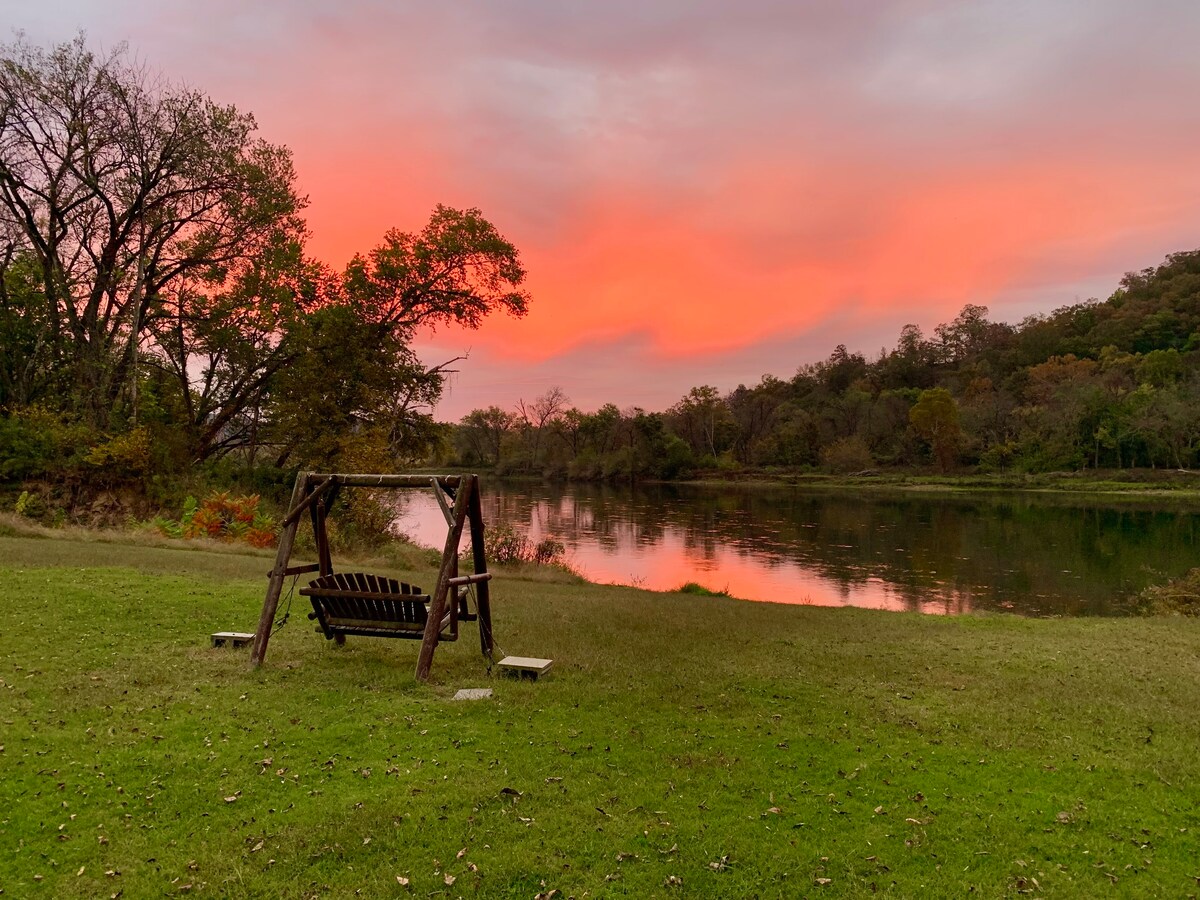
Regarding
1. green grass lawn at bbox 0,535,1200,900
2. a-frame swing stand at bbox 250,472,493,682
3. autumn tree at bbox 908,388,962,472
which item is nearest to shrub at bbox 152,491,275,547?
green grass lawn at bbox 0,535,1200,900

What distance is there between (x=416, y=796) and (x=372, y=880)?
85 cm

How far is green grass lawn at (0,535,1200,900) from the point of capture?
393 cm

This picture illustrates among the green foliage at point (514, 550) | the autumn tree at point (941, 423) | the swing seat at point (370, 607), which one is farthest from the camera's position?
the autumn tree at point (941, 423)

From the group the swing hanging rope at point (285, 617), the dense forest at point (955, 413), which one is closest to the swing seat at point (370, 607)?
the swing hanging rope at point (285, 617)

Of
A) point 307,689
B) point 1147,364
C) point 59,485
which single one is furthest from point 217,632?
point 1147,364

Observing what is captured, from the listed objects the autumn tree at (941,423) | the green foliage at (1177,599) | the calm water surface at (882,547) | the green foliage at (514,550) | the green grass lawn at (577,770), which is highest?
the autumn tree at (941,423)

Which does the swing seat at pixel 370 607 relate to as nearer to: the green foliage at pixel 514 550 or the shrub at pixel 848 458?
the green foliage at pixel 514 550

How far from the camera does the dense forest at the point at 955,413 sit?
255ft

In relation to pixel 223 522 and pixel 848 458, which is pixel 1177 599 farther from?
pixel 848 458

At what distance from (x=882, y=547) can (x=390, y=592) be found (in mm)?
30343

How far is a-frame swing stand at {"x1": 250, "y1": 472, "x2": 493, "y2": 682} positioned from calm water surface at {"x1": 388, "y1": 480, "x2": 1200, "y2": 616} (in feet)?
47.1

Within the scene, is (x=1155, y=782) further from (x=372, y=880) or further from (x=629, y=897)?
(x=372, y=880)

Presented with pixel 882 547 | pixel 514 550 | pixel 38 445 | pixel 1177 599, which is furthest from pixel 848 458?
pixel 38 445

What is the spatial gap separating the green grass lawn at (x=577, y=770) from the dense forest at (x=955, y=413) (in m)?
82.9
